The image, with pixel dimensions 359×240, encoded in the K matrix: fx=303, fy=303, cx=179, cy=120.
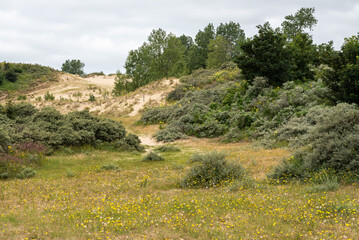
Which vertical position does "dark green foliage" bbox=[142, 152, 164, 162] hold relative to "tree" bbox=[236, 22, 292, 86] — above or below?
below

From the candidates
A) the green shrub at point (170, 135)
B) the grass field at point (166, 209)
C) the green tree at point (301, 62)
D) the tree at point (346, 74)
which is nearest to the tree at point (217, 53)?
the green tree at point (301, 62)

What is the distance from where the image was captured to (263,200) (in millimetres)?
7516

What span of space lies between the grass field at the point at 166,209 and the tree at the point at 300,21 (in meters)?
42.9

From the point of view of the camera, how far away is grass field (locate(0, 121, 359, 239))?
229 inches

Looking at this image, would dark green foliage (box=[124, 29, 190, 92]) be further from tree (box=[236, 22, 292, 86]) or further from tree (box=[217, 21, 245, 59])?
tree (box=[236, 22, 292, 86])

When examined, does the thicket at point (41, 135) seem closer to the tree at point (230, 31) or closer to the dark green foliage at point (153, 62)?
the dark green foliage at point (153, 62)

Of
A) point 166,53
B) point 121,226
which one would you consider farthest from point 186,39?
point 121,226

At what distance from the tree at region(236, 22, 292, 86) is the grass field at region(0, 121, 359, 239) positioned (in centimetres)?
1337

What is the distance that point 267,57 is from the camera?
75.0 feet

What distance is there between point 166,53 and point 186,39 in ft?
124

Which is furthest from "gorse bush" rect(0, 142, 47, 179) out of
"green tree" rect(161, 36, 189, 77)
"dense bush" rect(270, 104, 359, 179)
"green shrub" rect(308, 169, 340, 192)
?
"green tree" rect(161, 36, 189, 77)

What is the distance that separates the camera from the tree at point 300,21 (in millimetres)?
47500

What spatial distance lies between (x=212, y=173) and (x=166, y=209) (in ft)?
10.5

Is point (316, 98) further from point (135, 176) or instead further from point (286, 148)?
point (135, 176)
